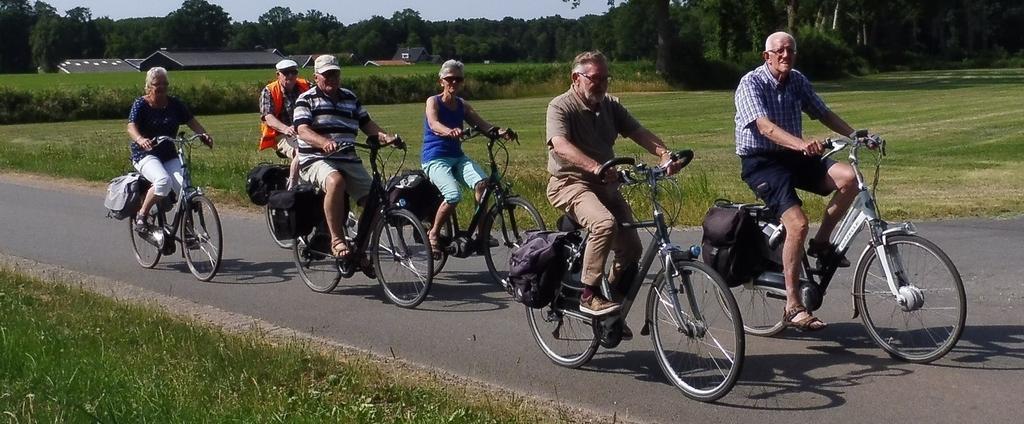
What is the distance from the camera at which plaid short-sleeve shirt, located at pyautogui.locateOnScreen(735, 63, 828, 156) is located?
7.27 metres

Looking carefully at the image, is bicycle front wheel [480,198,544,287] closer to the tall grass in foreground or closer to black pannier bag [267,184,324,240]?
black pannier bag [267,184,324,240]

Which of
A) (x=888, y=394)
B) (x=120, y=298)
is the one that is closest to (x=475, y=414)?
(x=888, y=394)

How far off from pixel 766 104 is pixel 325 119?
12.5 ft

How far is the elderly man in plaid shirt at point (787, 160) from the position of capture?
7.07m

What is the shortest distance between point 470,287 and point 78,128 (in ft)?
122

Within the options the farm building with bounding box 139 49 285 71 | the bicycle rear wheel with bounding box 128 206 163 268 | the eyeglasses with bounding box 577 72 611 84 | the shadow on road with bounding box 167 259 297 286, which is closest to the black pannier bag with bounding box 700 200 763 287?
the eyeglasses with bounding box 577 72 611 84

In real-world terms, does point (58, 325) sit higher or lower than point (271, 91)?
lower

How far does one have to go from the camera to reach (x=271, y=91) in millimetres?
12492

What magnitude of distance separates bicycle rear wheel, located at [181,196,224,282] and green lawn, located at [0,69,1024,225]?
3.82m

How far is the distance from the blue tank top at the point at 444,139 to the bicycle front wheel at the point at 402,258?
90cm

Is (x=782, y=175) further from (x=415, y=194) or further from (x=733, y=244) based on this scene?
(x=415, y=194)

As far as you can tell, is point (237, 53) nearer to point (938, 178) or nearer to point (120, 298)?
point (938, 178)

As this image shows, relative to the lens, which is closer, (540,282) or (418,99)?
(540,282)

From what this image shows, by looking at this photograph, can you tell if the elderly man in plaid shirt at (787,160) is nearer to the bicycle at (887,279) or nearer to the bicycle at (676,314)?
the bicycle at (887,279)
